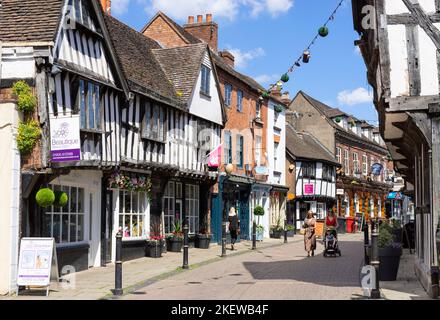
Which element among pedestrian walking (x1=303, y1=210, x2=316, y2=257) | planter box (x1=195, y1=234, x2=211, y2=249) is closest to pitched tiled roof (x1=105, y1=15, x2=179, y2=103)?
planter box (x1=195, y1=234, x2=211, y2=249)

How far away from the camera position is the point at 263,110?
A: 3266 centimetres

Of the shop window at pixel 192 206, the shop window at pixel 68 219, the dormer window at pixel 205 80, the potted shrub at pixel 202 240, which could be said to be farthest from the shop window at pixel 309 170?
the shop window at pixel 68 219

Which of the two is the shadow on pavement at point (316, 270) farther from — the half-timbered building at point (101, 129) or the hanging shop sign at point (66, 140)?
the hanging shop sign at point (66, 140)

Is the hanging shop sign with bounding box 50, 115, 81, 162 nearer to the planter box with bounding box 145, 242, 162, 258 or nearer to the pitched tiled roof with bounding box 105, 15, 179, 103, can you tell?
the pitched tiled roof with bounding box 105, 15, 179, 103

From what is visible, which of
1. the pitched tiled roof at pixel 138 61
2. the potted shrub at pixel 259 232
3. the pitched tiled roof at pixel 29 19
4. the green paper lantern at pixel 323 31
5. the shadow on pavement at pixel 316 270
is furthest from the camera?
the potted shrub at pixel 259 232

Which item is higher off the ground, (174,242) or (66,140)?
(66,140)

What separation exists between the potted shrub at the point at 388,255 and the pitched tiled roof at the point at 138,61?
345 inches

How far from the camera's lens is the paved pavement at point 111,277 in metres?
11.7

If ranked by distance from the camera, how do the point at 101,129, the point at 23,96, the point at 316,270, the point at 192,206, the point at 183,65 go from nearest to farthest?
the point at 23,96, the point at 101,129, the point at 316,270, the point at 183,65, the point at 192,206

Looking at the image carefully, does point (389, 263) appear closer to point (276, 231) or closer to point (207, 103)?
point (207, 103)

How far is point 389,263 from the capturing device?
43.3ft

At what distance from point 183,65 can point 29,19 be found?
10348mm

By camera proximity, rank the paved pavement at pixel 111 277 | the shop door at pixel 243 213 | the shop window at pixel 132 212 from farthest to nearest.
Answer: the shop door at pixel 243 213 → the shop window at pixel 132 212 → the paved pavement at pixel 111 277

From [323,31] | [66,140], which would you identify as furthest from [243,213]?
[66,140]
